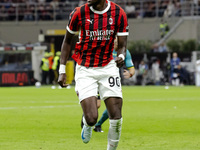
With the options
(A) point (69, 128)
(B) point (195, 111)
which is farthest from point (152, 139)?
(B) point (195, 111)

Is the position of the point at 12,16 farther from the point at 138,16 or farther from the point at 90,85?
the point at 90,85

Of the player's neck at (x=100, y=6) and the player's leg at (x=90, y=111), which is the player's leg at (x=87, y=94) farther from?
the player's neck at (x=100, y=6)

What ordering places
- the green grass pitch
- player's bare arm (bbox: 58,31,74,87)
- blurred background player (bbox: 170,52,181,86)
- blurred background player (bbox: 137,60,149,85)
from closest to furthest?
player's bare arm (bbox: 58,31,74,87) → the green grass pitch → blurred background player (bbox: 170,52,181,86) → blurred background player (bbox: 137,60,149,85)

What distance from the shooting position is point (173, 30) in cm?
4178

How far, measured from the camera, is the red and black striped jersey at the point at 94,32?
781cm

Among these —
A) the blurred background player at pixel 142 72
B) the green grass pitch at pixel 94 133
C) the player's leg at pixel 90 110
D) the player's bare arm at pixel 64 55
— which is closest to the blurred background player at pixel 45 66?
the blurred background player at pixel 142 72

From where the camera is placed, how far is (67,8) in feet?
145

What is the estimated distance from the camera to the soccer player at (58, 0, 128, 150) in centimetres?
770

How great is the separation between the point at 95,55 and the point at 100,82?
1.26 feet

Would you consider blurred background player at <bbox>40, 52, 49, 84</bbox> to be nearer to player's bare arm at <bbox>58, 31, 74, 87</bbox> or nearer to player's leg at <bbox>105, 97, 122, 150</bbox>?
player's bare arm at <bbox>58, 31, 74, 87</bbox>

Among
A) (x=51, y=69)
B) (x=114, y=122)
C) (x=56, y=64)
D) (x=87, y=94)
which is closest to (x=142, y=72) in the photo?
(x=56, y=64)

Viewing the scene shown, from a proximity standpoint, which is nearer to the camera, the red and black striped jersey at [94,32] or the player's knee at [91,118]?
the player's knee at [91,118]

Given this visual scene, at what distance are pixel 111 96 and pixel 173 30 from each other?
34.7m

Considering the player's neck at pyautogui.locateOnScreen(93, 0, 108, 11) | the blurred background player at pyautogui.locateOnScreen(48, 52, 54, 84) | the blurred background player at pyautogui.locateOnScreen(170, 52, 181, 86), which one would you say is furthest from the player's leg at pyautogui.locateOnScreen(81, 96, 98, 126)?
the blurred background player at pyautogui.locateOnScreen(48, 52, 54, 84)
